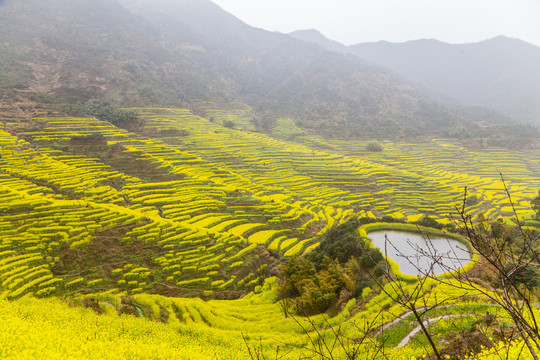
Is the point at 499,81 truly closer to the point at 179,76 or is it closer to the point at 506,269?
the point at 179,76

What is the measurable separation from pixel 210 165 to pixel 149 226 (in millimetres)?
22958

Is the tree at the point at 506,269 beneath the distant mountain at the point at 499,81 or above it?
beneath

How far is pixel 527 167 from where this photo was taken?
60375mm

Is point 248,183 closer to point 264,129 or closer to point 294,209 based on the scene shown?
point 294,209

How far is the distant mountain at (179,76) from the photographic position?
79.7 metres

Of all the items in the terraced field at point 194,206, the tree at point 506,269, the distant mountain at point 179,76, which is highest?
the distant mountain at point 179,76

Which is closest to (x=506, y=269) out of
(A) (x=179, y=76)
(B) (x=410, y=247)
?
(B) (x=410, y=247)

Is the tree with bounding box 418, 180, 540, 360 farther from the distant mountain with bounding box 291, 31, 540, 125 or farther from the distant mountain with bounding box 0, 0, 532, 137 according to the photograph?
the distant mountain with bounding box 291, 31, 540, 125

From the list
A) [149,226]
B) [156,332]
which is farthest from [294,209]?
[156,332]

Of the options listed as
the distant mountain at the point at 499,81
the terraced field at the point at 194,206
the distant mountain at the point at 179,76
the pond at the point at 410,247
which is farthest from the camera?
the distant mountain at the point at 499,81

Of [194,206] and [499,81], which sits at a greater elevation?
[499,81]

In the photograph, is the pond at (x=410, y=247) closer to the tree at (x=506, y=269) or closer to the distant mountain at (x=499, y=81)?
the tree at (x=506, y=269)

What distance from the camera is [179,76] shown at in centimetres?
10712

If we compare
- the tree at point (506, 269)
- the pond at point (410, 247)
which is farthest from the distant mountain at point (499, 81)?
the tree at point (506, 269)
